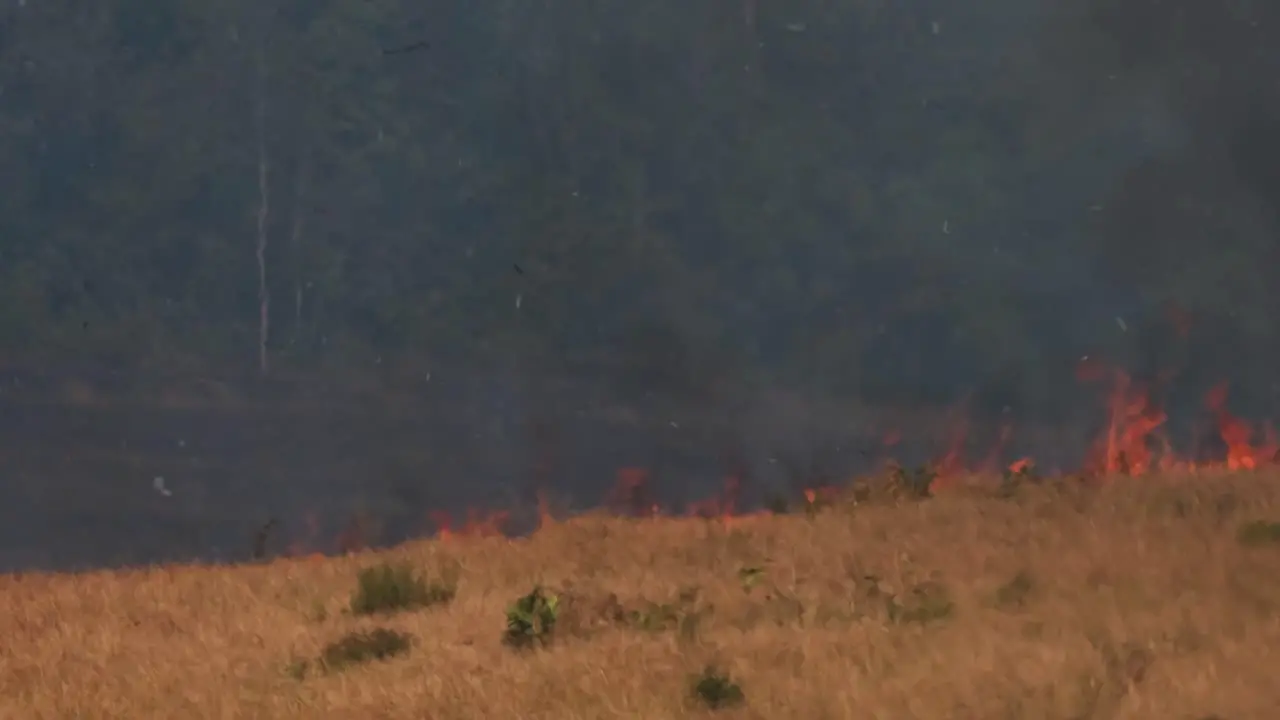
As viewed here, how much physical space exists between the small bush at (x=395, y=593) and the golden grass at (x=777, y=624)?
0.38 ft

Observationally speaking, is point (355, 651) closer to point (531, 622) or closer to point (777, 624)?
point (531, 622)

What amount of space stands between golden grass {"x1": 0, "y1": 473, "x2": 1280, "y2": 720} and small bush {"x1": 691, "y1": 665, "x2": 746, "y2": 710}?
51 millimetres

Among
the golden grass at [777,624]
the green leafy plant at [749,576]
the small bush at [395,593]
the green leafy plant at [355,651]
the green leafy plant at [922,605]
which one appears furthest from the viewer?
the small bush at [395,593]

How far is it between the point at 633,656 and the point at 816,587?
3.59 feet

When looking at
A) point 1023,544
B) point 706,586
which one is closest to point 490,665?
point 706,586

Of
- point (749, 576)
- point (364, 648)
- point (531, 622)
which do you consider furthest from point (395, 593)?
point (749, 576)

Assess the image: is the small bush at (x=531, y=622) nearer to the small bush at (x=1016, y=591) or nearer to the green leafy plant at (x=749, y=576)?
the green leafy plant at (x=749, y=576)

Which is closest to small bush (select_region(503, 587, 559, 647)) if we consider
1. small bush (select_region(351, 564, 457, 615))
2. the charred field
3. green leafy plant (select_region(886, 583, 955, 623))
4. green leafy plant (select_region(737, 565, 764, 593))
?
the charred field

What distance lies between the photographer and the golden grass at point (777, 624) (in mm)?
3340

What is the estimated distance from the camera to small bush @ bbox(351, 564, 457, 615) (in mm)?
5332

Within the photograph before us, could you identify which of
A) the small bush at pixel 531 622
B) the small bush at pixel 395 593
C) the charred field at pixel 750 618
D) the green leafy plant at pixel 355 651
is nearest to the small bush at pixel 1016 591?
the charred field at pixel 750 618

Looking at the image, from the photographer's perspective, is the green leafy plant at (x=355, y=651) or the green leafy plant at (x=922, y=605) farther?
the green leafy plant at (x=355, y=651)

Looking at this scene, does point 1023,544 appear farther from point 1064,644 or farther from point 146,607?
point 146,607

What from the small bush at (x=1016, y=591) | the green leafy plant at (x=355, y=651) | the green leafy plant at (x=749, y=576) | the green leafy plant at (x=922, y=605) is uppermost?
the small bush at (x=1016, y=591)
